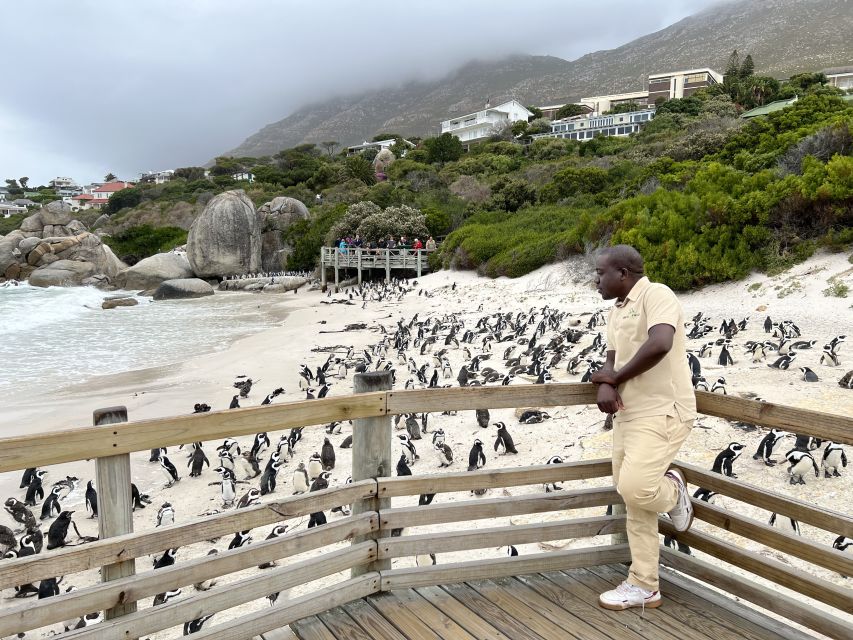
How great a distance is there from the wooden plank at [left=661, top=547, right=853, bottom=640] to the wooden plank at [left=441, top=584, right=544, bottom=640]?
1.05m

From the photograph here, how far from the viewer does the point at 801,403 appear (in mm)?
7875

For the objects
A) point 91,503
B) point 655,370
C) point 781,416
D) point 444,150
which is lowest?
point 91,503

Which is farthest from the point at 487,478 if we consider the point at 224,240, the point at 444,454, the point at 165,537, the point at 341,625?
the point at 224,240

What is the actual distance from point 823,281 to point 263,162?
325 ft

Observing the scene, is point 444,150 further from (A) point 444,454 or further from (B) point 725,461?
(B) point 725,461

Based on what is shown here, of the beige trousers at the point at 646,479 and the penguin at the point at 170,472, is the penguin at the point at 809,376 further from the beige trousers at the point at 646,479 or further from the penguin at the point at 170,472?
the penguin at the point at 170,472

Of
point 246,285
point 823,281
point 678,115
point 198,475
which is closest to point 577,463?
point 198,475

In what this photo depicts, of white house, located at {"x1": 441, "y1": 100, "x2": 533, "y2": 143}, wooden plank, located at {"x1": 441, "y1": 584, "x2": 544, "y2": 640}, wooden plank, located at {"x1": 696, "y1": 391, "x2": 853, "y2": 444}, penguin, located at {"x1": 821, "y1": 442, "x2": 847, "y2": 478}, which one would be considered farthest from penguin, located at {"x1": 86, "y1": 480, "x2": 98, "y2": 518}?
white house, located at {"x1": 441, "y1": 100, "x2": 533, "y2": 143}

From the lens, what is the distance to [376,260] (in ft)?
111

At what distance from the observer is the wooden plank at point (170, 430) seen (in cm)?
228

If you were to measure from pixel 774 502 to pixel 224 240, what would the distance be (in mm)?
41459

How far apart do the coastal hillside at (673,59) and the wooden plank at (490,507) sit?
104458mm

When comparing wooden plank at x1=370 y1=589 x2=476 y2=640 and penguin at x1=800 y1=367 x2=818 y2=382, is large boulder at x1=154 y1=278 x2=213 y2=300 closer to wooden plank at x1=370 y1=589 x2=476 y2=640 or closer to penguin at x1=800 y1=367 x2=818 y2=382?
penguin at x1=800 y1=367 x2=818 y2=382

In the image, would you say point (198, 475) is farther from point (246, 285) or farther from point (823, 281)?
point (246, 285)
